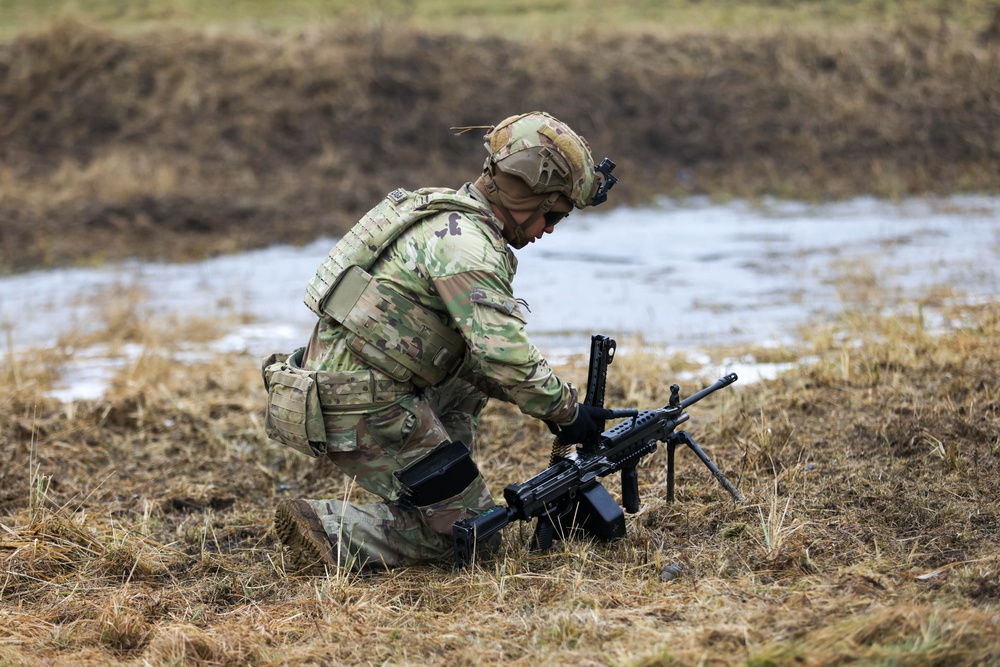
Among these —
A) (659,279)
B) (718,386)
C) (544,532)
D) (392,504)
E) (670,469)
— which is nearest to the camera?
(544,532)

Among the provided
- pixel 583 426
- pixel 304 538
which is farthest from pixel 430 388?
pixel 304 538

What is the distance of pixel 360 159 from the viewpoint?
45.1 ft

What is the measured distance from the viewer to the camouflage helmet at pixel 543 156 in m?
3.74

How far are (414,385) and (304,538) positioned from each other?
73 centimetres

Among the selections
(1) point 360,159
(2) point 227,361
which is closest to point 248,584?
(2) point 227,361

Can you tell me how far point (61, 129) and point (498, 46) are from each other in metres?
6.69

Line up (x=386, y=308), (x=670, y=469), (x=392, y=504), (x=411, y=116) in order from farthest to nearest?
1. (x=411, y=116)
2. (x=670, y=469)
3. (x=392, y=504)
4. (x=386, y=308)

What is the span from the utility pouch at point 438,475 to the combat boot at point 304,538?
341 mm

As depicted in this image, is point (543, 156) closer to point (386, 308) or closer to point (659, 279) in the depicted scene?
point (386, 308)

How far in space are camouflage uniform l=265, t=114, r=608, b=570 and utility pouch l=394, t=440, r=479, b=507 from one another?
22mm

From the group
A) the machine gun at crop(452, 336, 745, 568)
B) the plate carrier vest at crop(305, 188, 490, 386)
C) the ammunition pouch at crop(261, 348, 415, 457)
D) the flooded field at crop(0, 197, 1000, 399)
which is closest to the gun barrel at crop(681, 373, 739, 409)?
the machine gun at crop(452, 336, 745, 568)

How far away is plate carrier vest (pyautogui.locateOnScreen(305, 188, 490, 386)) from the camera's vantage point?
3688 millimetres

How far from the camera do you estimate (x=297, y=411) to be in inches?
146

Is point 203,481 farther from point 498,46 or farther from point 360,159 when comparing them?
point 498,46
